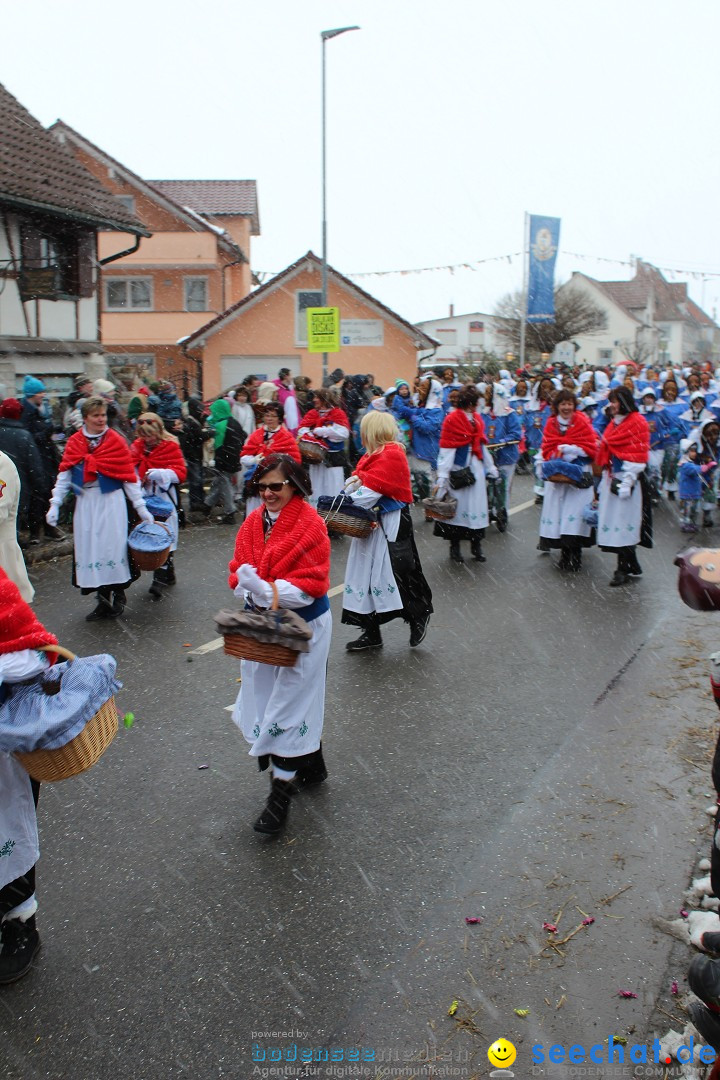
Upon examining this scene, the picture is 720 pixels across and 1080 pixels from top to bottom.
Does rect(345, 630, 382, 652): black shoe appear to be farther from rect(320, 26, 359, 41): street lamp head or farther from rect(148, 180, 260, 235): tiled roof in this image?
rect(148, 180, 260, 235): tiled roof

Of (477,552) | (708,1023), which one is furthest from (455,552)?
(708,1023)

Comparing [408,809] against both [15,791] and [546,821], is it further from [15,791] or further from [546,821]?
[15,791]

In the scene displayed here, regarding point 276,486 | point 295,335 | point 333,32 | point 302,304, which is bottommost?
point 276,486

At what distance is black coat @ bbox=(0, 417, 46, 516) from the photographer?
32.6 feet

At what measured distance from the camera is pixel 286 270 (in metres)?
33.0

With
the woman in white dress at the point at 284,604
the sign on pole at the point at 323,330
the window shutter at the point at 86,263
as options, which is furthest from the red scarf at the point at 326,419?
the woman in white dress at the point at 284,604

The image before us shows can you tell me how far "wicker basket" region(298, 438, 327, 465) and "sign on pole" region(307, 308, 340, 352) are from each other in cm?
683

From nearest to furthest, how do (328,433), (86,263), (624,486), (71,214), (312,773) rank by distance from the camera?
(312,773)
(624,486)
(328,433)
(71,214)
(86,263)

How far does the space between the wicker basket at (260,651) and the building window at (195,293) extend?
117ft

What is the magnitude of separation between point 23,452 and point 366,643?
14.7ft

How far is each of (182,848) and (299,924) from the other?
886 mm

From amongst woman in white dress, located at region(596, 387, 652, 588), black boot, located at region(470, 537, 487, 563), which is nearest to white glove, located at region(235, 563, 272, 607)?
woman in white dress, located at region(596, 387, 652, 588)

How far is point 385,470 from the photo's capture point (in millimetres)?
7453

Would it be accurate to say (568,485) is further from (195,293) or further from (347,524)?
(195,293)
